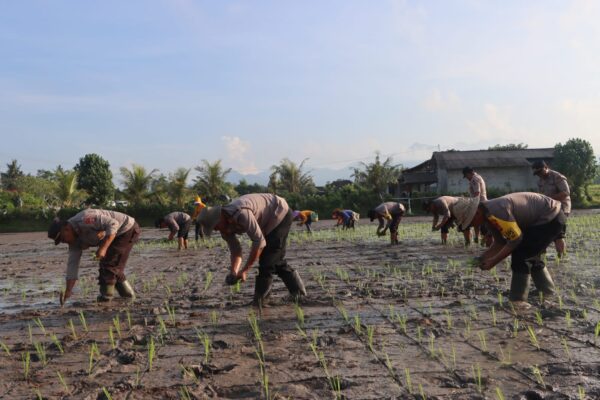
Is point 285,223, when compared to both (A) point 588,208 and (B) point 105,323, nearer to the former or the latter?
(B) point 105,323

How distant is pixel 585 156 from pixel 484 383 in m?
39.1

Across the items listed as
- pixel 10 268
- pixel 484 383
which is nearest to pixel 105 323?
pixel 484 383

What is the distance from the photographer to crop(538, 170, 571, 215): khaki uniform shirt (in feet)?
26.1

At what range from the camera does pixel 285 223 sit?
17.7 ft

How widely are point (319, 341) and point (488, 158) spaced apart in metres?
39.4

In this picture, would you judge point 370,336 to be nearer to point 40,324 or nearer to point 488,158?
point 40,324

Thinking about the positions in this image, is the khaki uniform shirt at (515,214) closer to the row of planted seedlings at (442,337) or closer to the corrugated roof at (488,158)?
the row of planted seedlings at (442,337)

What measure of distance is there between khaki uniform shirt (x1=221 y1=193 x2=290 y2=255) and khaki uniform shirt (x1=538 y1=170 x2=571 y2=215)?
4.82 metres

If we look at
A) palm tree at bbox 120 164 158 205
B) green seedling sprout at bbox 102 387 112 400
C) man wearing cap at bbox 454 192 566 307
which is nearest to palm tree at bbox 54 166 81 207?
palm tree at bbox 120 164 158 205

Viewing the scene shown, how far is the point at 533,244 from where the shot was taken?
16.7 ft

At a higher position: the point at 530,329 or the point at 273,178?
the point at 273,178

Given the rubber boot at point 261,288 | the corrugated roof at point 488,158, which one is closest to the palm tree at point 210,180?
the corrugated roof at point 488,158

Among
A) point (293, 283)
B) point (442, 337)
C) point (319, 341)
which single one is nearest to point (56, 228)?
point (293, 283)

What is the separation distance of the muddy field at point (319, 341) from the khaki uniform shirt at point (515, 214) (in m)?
0.69
